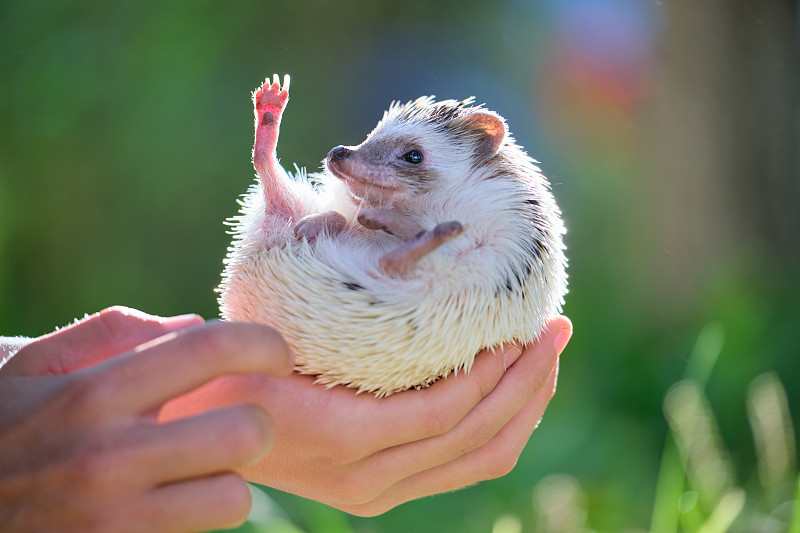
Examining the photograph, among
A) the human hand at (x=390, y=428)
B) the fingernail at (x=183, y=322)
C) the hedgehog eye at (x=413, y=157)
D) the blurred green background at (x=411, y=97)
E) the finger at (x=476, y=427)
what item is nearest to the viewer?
the fingernail at (x=183, y=322)

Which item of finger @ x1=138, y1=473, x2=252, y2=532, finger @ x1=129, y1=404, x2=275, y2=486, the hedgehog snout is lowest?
finger @ x1=138, y1=473, x2=252, y2=532

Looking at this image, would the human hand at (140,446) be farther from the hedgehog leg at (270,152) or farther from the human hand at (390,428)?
the hedgehog leg at (270,152)

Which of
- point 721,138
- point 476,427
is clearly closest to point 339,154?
point 476,427

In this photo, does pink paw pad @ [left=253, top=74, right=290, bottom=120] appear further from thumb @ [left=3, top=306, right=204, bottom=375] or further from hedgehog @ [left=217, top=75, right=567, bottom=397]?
thumb @ [left=3, top=306, right=204, bottom=375]

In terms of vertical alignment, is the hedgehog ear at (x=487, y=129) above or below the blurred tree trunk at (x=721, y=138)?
below

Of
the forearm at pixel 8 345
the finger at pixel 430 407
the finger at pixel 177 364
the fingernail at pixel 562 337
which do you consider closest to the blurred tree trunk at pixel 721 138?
the fingernail at pixel 562 337

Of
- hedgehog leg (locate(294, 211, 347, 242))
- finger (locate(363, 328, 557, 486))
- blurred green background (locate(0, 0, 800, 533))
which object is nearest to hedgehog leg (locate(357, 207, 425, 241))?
hedgehog leg (locate(294, 211, 347, 242))
